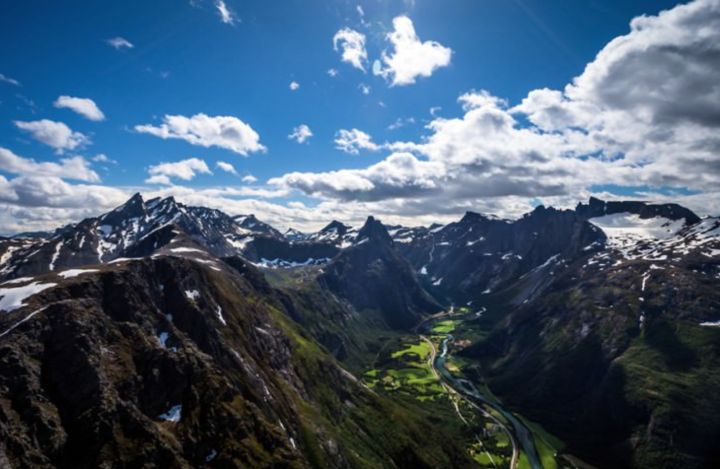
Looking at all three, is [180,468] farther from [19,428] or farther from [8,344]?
[8,344]

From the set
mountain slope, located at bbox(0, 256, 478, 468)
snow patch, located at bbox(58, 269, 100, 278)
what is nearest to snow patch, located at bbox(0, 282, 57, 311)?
mountain slope, located at bbox(0, 256, 478, 468)

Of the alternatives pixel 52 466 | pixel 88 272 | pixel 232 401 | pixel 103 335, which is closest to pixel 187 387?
pixel 232 401

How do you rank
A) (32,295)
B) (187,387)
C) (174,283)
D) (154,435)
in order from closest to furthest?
(154,435) → (32,295) → (187,387) → (174,283)

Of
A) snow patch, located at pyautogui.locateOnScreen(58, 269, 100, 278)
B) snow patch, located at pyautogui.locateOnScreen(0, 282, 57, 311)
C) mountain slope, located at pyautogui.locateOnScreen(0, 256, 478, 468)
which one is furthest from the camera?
snow patch, located at pyautogui.locateOnScreen(58, 269, 100, 278)

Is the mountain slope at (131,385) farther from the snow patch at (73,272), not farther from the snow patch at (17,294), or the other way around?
the snow patch at (17,294)

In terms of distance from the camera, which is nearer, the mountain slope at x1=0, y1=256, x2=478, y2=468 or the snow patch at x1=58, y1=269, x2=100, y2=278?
the mountain slope at x1=0, y1=256, x2=478, y2=468

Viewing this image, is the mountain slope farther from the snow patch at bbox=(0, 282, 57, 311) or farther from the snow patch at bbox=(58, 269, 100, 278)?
the snow patch at bbox=(0, 282, 57, 311)

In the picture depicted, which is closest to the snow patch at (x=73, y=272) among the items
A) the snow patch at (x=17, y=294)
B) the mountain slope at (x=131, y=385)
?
the mountain slope at (x=131, y=385)

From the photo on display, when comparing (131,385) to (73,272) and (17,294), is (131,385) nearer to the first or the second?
(17,294)

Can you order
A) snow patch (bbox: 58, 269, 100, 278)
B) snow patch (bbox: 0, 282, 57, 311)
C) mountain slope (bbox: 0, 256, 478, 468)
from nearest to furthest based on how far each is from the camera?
mountain slope (bbox: 0, 256, 478, 468), snow patch (bbox: 0, 282, 57, 311), snow patch (bbox: 58, 269, 100, 278)

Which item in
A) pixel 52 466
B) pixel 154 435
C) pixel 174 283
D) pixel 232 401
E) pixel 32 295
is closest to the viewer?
pixel 52 466

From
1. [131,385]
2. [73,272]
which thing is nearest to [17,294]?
[73,272]
